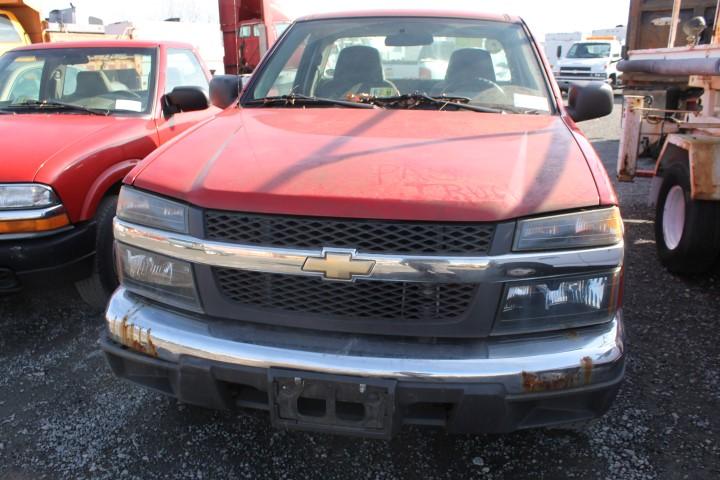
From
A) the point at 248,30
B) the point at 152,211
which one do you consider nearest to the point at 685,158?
the point at 152,211

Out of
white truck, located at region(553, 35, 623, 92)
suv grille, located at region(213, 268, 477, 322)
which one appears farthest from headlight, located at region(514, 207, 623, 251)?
white truck, located at region(553, 35, 623, 92)

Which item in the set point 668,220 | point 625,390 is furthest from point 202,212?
point 668,220

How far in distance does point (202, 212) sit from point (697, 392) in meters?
2.55

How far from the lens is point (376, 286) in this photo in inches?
77.2

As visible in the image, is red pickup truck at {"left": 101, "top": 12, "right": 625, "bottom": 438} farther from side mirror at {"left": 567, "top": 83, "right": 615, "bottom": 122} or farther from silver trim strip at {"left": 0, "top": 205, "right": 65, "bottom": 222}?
silver trim strip at {"left": 0, "top": 205, "right": 65, "bottom": 222}

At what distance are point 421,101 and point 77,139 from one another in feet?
7.21

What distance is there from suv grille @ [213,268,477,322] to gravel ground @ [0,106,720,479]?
49 cm

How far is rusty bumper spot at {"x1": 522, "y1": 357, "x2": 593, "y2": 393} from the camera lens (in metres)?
1.87

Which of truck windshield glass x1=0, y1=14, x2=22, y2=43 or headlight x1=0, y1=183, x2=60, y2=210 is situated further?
truck windshield glass x1=0, y1=14, x2=22, y2=43

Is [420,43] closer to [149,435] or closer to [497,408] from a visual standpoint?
[497,408]

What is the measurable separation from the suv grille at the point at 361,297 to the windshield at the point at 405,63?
4.66 ft

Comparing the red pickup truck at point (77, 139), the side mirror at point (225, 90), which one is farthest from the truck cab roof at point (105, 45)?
the side mirror at point (225, 90)

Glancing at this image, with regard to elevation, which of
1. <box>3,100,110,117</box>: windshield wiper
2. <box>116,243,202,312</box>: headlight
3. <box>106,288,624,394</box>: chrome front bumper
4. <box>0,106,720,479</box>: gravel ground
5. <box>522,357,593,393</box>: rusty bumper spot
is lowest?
<box>0,106,720,479</box>: gravel ground

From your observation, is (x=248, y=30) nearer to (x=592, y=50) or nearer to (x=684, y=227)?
(x=684, y=227)
